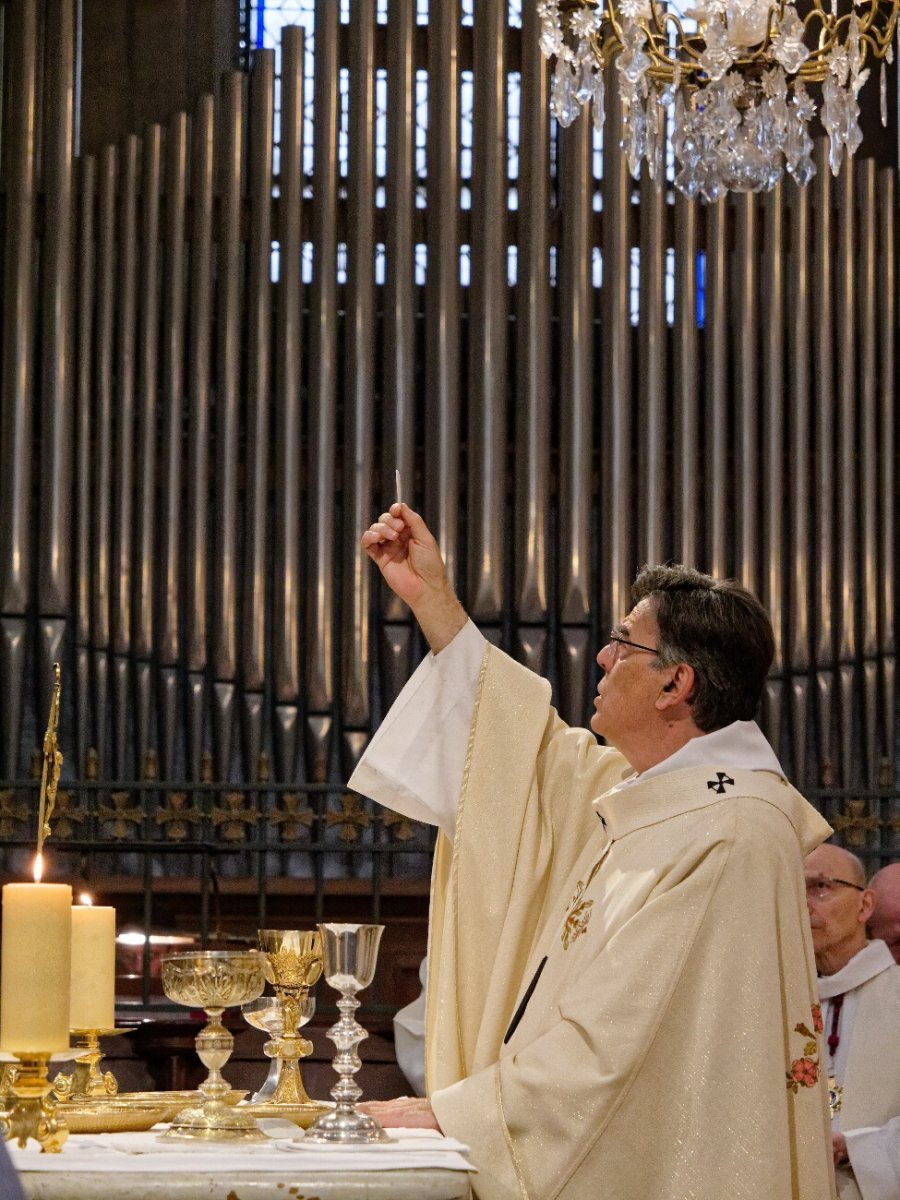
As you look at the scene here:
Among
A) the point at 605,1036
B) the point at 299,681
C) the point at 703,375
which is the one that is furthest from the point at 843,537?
the point at 605,1036

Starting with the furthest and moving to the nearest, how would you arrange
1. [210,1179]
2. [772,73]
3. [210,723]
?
[210,723], [772,73], [210,1179]

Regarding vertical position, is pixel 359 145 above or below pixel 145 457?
above

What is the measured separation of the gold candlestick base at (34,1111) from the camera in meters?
1.99

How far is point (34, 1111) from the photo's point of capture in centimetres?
205

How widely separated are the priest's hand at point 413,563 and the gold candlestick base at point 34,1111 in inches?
48.8

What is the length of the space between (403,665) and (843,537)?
1552 mm

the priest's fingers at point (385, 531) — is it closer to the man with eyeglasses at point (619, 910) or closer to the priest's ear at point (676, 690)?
the man with eyeglasses at point (619, 910)

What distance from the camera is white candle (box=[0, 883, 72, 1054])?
6.40 feet

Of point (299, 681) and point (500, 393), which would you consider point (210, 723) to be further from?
point (500, 393)

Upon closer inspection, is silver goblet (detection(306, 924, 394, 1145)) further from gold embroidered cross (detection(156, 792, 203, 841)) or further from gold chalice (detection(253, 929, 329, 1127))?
gold embroidered cross (detection(156, 792, 203, 841))

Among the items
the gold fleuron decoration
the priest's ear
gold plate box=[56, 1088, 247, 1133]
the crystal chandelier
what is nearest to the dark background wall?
the crystal chandelier

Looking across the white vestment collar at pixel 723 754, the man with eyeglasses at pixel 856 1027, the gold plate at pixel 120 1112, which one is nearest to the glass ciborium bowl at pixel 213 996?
the gold plate at pixel 120 1112

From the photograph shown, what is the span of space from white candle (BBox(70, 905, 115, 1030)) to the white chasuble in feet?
1.50

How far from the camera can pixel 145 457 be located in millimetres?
6547
